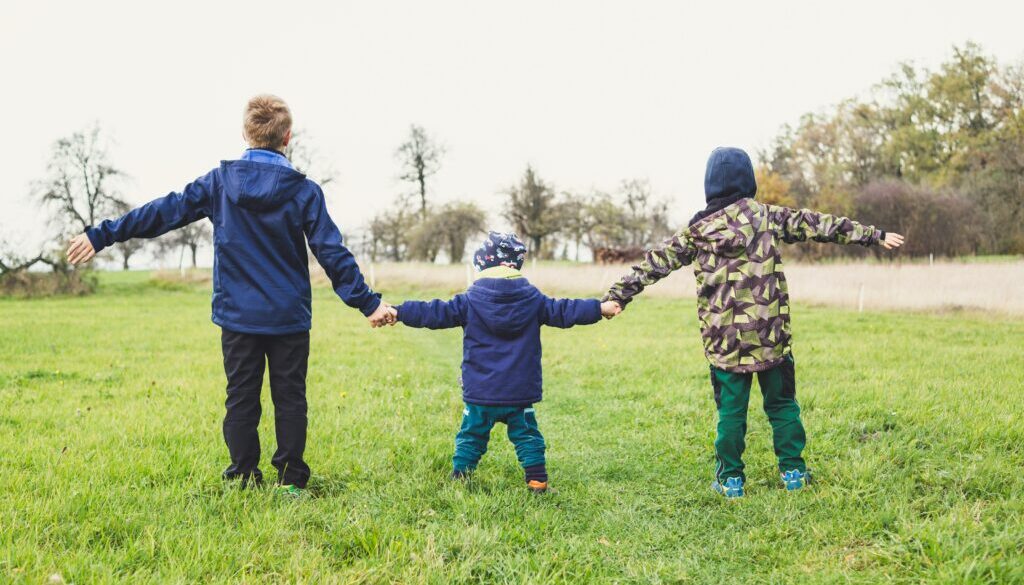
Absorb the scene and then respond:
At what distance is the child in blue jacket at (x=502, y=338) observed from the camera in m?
4.24

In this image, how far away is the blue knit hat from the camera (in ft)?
14.2

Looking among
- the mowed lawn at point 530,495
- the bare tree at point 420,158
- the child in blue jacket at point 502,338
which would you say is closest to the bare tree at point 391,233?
the bare tree at point 420,158

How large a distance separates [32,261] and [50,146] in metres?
11.2

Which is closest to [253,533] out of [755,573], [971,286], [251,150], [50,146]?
[251,150]

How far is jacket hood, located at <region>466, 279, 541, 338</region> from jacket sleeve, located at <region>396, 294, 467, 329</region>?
10 cm

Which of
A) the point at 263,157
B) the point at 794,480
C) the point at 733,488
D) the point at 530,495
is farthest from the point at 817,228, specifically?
the point at 263,157

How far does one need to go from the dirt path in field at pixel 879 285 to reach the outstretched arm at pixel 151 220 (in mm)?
16188

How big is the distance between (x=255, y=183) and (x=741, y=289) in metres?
2.82

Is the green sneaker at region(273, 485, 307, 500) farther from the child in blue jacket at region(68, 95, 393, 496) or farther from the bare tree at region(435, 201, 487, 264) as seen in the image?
the bare tree at region(435, 201, 487, 264)

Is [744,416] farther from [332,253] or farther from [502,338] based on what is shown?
[332,253]

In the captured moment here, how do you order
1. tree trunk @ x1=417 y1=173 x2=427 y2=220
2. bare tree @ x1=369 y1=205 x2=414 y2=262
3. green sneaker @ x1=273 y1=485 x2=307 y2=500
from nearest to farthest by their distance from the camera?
green sneaker @ x1=273 y1=485 x2=307 y2=500
tree trunk @ x1=417 y1=173 x2=427 y2=220
bare tree @ x1=369 y1=205 x2=414 y2=262

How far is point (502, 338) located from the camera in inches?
169

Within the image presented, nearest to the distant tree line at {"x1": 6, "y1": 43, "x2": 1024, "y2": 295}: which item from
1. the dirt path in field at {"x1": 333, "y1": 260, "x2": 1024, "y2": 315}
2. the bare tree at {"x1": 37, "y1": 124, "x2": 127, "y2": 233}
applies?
the bare tree at {"x1": 37, "y1": 124, "x2": 127, "y2": 233}

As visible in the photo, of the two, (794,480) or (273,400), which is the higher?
(273,400)
